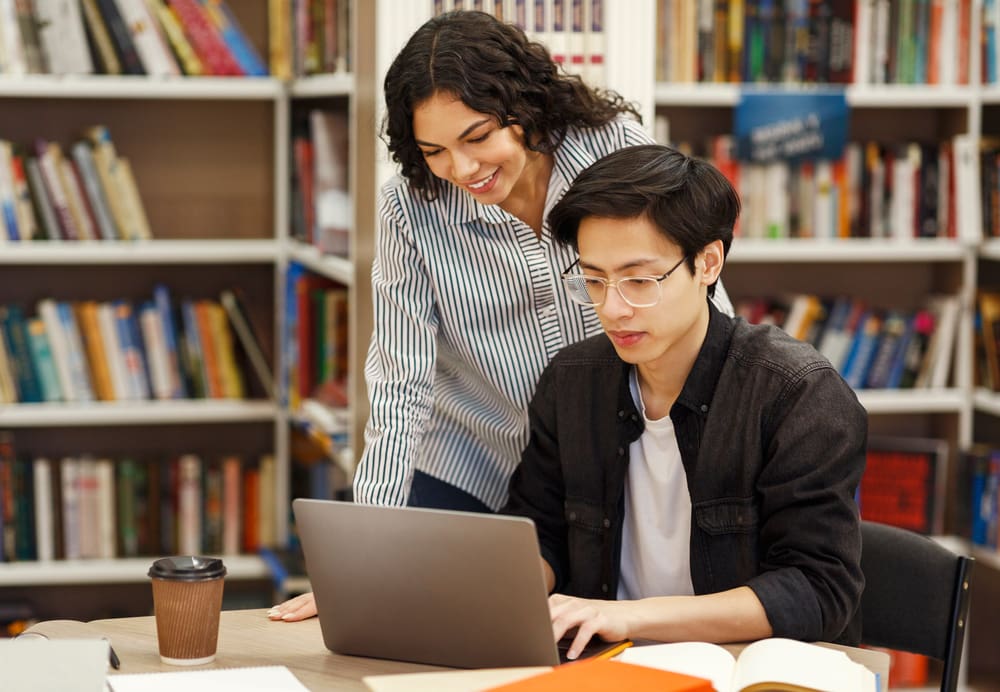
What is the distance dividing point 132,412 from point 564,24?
1.62 m

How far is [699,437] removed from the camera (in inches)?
63.1

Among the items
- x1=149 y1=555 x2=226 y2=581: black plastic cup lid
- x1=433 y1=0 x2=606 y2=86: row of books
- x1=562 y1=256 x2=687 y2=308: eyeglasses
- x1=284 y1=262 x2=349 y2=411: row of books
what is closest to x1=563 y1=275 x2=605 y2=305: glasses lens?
x1=562 y1=256 x2=687 y2=308: eyeglasses

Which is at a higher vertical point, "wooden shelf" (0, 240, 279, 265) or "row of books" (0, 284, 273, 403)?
"wooden shelf" (0, 240, 279, 265)

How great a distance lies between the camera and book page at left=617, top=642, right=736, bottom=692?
1205mm

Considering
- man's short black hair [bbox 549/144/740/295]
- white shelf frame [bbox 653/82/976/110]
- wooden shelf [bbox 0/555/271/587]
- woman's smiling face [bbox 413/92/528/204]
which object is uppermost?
white shelf frame [bbox 653/82/976/110]

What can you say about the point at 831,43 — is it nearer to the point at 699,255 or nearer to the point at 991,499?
the point at 991,499

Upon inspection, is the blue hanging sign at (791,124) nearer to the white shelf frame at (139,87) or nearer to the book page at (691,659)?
the white shelf frame at (139,87)

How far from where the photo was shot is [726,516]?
5.15ft

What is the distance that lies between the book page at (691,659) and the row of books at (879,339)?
2.14 m

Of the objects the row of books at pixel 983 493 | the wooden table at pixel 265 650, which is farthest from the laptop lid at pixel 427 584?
the row of books at pixel 983 493

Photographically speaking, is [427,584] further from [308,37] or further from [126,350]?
[126,350]

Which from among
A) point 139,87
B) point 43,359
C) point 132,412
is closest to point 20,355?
point 43,359

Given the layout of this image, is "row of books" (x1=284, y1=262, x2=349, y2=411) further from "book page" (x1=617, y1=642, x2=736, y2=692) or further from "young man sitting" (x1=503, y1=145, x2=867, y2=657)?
"book page" (x1=617, y1=642, x2=736, y2=692)

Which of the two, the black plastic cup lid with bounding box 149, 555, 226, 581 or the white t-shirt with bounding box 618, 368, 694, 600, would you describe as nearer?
the black plastic cup lid with bounding box 149, 555, 226, 581
